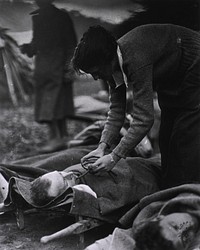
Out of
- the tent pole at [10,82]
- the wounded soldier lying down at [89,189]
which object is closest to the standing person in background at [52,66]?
the tent pole at [10,82]

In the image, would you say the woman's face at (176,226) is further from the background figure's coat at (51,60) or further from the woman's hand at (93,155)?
the background figure's coat at (51,60)

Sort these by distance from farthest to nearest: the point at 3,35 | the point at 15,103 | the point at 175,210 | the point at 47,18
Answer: the point at 15,103
the point at 3,35
the point at 47,18
the point at 175,210

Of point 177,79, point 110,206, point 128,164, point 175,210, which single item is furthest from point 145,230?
point 177,79

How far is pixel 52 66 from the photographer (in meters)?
5.09

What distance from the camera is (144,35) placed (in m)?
2.96

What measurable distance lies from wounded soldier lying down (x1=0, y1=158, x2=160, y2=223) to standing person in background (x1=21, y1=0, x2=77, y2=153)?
1867mm

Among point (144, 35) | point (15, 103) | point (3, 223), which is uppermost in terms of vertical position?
point (144, 35)

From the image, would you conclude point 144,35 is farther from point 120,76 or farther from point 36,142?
point 36,142

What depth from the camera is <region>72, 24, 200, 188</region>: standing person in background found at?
2.87m

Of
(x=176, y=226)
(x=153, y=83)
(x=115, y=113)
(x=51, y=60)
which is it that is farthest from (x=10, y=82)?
(x=176, y=226)

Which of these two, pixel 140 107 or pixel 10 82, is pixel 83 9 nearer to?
pixel 10 82

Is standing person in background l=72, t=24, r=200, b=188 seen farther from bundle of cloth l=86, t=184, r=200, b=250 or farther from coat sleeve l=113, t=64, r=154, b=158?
bundle of cloth l=86, t=184, r=200, b=250

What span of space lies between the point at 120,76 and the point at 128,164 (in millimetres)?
638

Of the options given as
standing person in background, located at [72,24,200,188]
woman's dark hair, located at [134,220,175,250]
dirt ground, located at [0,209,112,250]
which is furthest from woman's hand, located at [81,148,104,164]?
woman's dark hair, located at [134,220,175,250]
